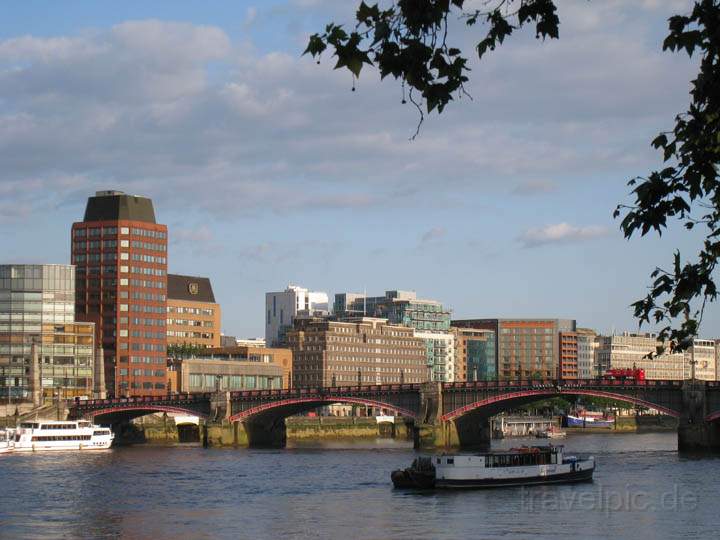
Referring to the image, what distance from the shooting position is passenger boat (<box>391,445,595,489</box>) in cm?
10175

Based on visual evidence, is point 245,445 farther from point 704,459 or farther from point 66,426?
point 704,459

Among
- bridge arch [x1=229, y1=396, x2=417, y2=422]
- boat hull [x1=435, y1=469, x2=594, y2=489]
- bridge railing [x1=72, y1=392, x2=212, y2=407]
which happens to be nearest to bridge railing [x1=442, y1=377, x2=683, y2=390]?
bridge arch [x1=229, y1=396, x2=417, y2=422]

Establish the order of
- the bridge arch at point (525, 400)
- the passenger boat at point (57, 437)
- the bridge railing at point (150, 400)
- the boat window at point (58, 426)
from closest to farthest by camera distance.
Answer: the bridge arch at point (525, 400) < the passenger boat at point (57, 437) < the boat window at point (58, 426) < the bridge railing at point (150, 400)

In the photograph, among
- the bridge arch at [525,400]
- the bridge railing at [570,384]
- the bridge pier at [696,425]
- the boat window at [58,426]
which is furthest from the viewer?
the boat window at [58,426]

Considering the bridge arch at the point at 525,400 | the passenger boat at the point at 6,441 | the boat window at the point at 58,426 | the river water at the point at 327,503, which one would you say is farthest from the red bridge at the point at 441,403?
the passenger boat at the point at 6,441

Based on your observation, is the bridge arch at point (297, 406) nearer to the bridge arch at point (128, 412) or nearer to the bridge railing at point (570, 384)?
the bridge arch at point (128, 412)

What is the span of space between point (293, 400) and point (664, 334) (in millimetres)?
151548

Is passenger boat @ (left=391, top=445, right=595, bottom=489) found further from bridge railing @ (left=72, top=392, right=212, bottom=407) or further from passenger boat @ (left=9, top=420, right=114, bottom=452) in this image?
bridge railing @ (left=72, top=392, right=212, bottom=407)

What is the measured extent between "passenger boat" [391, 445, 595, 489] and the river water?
2.36 metres

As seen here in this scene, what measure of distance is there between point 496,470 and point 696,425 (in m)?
53.4

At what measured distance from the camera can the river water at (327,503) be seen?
72938 millimetres

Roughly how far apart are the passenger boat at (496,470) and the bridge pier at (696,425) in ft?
140

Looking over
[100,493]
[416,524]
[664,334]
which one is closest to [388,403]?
[100,493]

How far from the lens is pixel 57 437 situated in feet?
532
